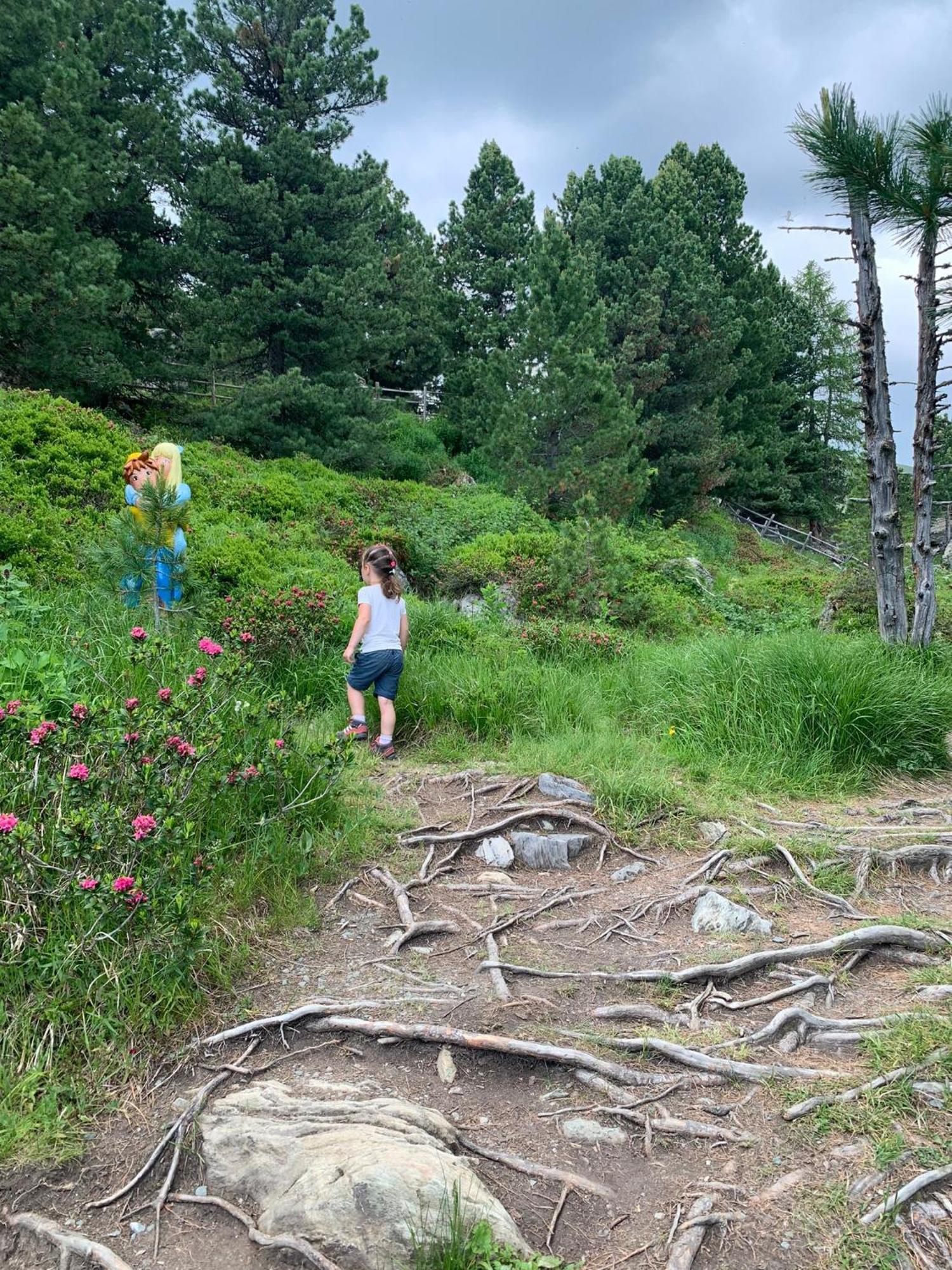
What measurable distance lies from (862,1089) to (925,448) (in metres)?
6.62

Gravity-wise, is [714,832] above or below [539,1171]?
above

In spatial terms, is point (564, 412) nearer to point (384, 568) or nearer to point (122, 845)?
A: point (384, 568)

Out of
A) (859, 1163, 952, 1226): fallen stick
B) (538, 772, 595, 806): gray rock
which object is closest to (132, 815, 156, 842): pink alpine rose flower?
(859, 1163, 952, 1226): fallen stick

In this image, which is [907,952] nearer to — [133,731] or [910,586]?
[133,731]

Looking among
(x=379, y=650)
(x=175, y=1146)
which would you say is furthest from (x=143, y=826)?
(x=379, y=650)

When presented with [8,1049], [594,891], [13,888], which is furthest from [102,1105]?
[594,891]

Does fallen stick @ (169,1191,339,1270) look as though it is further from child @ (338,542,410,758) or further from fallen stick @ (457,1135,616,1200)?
child @ (338,542,410,758)

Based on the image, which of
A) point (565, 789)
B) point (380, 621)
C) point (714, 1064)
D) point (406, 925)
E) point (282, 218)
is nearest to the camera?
point (714, 1064)

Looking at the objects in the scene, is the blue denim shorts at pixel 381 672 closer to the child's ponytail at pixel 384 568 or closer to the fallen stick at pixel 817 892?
the child's ponytail at pixel 384 568

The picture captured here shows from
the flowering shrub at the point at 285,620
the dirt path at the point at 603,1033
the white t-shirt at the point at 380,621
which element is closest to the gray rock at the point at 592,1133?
the dirt path at the point at 603,1033

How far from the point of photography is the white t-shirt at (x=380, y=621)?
6.11 m

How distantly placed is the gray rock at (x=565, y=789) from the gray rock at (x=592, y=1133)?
252 cm

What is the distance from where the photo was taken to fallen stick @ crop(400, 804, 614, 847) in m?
4.59

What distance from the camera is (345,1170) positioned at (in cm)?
213
